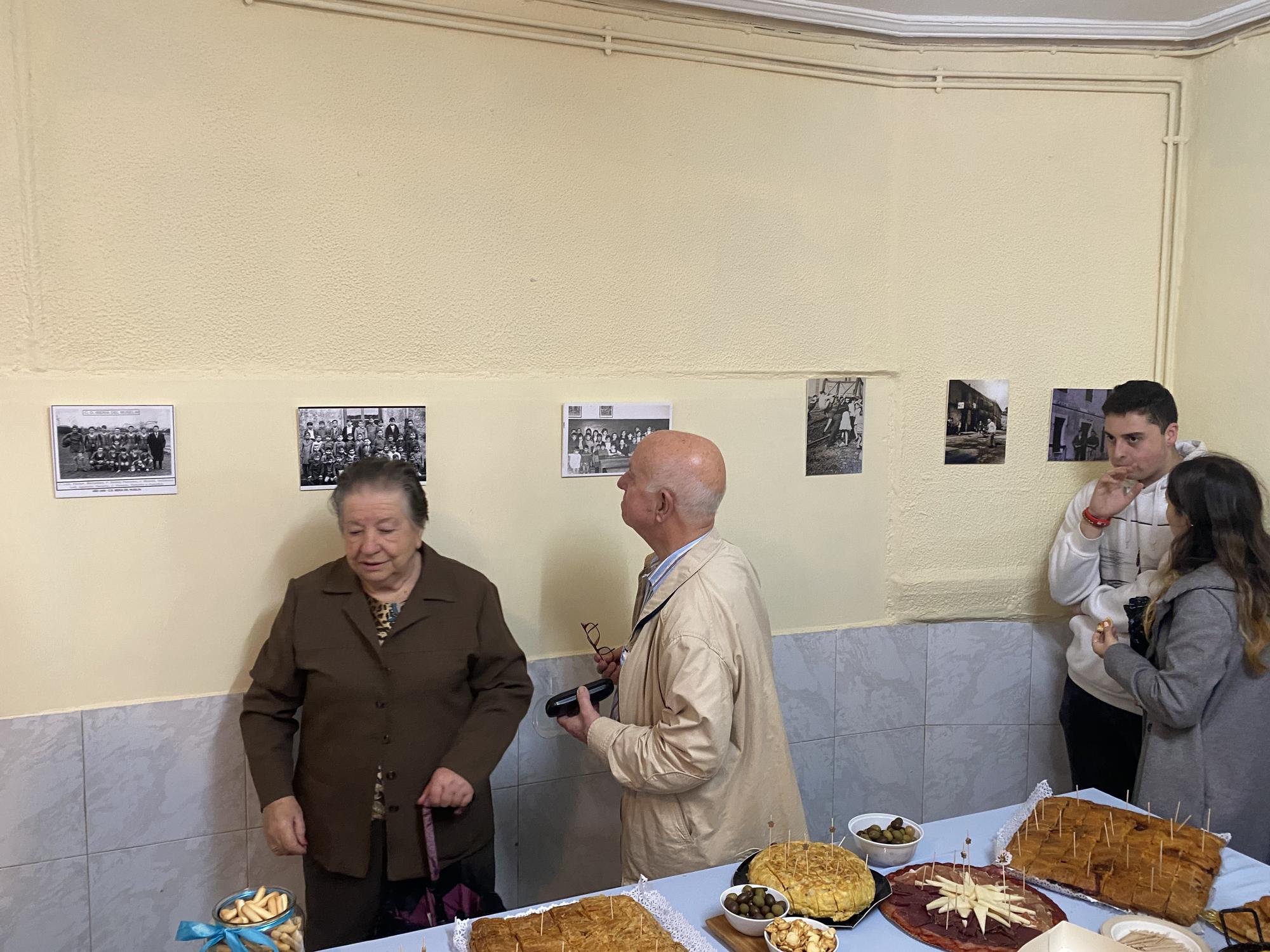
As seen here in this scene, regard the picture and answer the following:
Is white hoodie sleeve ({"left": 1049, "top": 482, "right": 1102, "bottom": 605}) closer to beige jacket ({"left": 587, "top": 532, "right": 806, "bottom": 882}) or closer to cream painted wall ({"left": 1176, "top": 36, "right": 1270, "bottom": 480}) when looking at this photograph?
cream painted wall ({"left": 1176, "top": 36, "right": 1270, "bottom": 480})

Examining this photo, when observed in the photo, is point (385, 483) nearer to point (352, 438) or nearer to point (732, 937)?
point (352, 438)

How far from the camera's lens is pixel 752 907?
179 cm

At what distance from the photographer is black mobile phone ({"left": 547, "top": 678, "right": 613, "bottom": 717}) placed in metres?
2.40

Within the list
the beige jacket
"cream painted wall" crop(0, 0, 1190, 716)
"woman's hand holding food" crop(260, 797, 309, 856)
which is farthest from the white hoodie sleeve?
"woman's hand holding food" crop(260, 797, 309, 856)

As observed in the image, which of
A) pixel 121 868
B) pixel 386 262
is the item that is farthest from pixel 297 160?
pixel 121 868

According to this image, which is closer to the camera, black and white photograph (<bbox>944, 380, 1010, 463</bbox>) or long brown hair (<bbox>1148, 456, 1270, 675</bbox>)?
long brown hair (<bbox>1148, 456, 1270, 675</bbox>)

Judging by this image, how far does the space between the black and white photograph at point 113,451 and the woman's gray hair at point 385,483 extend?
0.49 m

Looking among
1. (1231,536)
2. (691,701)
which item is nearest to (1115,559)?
(1231,536)

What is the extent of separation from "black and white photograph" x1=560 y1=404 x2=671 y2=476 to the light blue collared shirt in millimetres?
634

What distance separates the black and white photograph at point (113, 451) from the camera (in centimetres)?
237

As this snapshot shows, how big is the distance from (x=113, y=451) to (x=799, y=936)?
2.01 meters

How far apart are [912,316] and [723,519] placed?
1.01 meters

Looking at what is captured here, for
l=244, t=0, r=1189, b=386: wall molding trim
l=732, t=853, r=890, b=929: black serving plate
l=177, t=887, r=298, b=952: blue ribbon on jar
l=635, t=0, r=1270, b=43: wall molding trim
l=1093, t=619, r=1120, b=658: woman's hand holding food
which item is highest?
l=635, t=0, r=1270, b=43: wall molding trim

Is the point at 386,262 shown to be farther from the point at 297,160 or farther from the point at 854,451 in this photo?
the point at 854,451
